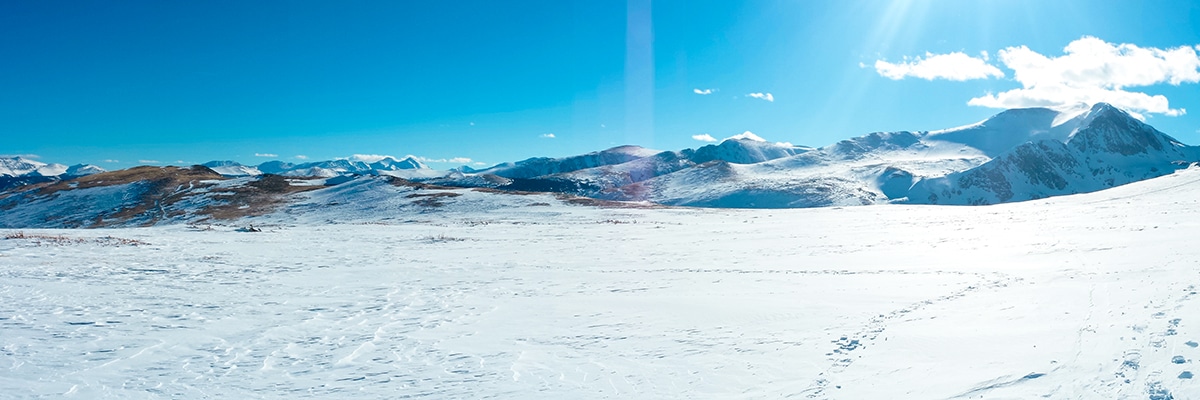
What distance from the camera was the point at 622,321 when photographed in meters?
15.1

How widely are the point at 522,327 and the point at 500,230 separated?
100.0ft

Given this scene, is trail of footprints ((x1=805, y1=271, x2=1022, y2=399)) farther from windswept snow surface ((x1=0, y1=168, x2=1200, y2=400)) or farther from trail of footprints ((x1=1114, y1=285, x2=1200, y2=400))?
trail of footprints ((x1=1114, y1=285, x2=1200, y2=400))

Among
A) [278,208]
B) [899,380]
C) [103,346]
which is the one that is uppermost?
[278,208]

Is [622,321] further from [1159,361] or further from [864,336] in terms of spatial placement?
Answer: [1159,361]

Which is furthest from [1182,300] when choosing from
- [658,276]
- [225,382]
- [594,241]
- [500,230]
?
[500,230]

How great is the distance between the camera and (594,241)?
118ft

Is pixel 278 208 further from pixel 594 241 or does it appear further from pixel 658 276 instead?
pixel 658 276

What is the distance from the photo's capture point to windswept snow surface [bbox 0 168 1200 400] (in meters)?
10.1

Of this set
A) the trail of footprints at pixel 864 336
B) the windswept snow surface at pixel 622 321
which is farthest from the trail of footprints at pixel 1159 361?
the trail of footprints at pixel 864 336

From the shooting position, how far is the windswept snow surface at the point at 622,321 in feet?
33.1

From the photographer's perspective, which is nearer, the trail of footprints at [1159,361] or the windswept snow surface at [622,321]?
the trail of footprints at [1159,361]

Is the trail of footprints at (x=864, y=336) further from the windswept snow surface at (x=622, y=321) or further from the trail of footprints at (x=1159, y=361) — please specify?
the trail of footprints at (x=1159, y=361)

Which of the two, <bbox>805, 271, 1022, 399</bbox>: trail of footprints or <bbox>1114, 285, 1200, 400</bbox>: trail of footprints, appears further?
<bbox>805, 271, 1022, 399</bbox>: trail of footprints

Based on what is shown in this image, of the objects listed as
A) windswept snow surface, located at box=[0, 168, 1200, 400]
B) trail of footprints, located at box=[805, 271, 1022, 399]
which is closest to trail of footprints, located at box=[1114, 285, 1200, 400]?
windswept snow surface, located at box=[0, 168, 1200, 400]
